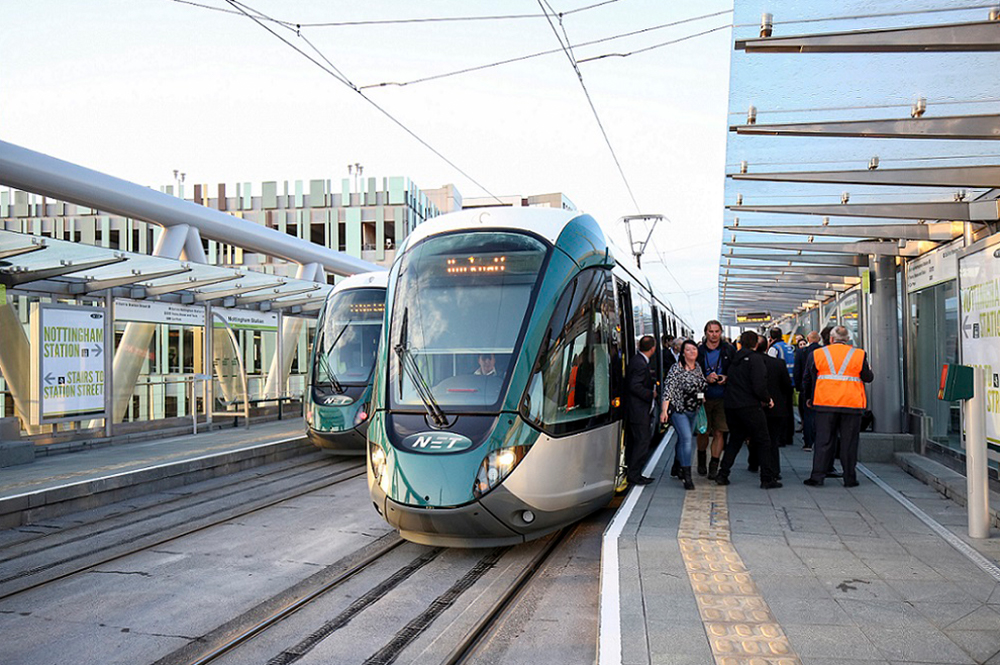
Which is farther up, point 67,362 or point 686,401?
point 67,362

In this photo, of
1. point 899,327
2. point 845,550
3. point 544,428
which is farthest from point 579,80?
point 845,550

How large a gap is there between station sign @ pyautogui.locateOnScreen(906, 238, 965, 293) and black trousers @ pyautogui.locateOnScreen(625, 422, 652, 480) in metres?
4.05

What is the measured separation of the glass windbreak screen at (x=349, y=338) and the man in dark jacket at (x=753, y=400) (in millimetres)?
5769

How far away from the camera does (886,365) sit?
1163 centimetres

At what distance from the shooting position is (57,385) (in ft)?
41.4

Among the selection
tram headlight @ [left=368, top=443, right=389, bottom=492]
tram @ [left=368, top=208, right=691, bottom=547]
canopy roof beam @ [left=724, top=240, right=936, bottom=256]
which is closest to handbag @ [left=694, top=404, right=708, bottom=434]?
tram @ [left=368, top=208, right=691, bottom=547]

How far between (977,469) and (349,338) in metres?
9.13

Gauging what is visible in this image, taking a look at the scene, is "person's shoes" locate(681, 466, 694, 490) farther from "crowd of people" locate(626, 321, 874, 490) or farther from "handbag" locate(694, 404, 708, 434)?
"handbag" locate(694, 404, 708, 434)

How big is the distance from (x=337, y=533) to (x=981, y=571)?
539 cm

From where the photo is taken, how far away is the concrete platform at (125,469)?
893cm

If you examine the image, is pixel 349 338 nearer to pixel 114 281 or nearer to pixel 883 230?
pixel 114 281

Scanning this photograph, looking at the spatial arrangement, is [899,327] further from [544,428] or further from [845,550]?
[544,428]

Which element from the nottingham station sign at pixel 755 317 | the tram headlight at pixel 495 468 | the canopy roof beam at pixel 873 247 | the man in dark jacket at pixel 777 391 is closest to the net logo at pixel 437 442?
Result: the tram headlight at pixel 495 468

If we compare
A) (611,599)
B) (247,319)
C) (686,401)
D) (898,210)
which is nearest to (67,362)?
(247,319)
